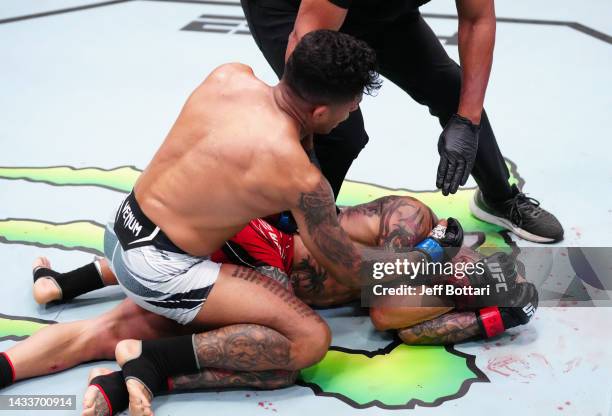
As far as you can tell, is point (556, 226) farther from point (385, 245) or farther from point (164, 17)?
point (164, 17)

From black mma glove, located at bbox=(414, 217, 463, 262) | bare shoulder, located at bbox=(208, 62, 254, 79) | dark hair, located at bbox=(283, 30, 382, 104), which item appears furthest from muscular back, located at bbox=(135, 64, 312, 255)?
black mma glove, located at bbox=(414, 217, 463, 262)

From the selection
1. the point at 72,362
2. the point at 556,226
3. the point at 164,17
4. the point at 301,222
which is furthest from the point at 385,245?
the point at 164,17

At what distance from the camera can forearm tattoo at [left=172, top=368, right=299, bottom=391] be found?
2.21 m

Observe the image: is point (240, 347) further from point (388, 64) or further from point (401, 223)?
point (388, 64)

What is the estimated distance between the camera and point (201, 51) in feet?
15.8

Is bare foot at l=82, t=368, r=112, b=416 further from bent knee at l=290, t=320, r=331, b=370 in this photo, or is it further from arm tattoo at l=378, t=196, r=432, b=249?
arm tattoo at l=378, t=196, r=432, b=249

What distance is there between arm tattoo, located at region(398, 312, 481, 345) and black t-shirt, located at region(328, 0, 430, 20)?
96cm

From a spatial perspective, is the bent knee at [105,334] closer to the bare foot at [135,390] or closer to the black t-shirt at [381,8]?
the bare foot at [135,390]

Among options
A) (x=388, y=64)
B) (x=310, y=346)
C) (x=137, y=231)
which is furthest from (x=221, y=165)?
(x=388, y=64)

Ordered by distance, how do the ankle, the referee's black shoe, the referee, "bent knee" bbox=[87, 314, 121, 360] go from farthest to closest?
the referee's black shoe < the referee < "bent knee" bbox=[87, 314, 121, 360] < the ankle

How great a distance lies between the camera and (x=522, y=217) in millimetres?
2982

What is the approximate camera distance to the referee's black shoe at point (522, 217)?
2.94m

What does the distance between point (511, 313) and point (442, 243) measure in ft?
0.98

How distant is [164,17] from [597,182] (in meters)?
3.24
